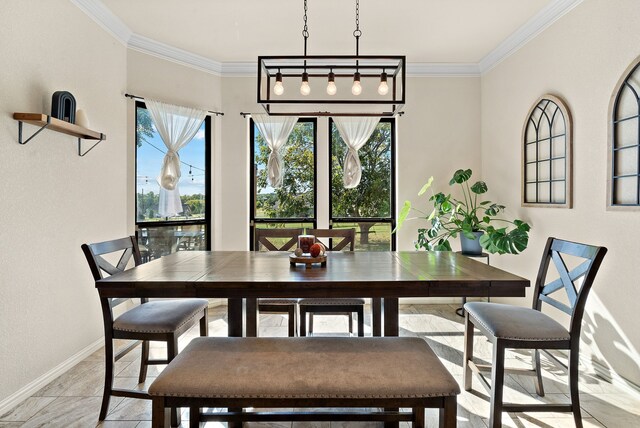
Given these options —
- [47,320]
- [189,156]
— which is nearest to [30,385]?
[47,320]

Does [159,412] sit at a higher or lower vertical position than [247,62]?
lower

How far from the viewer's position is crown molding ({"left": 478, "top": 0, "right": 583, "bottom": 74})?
9.36 ft

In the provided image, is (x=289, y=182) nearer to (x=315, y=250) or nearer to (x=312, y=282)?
(x=315, y=250)

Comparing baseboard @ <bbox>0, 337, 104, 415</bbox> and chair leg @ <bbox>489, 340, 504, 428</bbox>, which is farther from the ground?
chair leg @ <bbox>489, 340, 504, 428</bbox>

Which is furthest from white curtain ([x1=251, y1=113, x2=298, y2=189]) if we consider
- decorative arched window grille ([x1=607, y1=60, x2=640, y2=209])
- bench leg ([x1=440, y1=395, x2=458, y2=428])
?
bench leg ([x1=440, y1=395, x2=458, y2=428])

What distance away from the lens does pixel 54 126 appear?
2.30 meters

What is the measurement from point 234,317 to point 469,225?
2.52 meters

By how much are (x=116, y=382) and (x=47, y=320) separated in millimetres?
612

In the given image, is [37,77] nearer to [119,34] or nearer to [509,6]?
[119,34]

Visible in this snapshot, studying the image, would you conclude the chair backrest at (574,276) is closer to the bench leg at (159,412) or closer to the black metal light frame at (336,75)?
the black metal light frame at (336,75)

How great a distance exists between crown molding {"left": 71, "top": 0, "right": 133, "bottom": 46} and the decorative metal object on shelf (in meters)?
0.78

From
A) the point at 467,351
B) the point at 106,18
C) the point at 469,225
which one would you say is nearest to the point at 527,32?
the point at 469,225

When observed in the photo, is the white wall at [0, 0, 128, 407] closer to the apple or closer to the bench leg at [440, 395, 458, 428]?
the apple

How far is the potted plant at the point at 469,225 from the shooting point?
319 centimetres
